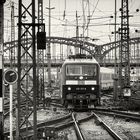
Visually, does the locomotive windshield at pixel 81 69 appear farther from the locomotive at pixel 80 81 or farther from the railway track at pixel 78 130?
the railway track at pixel 78 130

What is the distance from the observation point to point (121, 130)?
13.0 meters

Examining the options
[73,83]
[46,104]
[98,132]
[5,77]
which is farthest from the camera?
[46,104]

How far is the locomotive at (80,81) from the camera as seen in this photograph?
62.3 ft

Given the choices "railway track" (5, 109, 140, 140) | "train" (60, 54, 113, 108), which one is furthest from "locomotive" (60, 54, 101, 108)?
"railway track" (5, 109, 140, 140)

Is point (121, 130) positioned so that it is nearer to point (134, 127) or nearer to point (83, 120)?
point (134, 127)

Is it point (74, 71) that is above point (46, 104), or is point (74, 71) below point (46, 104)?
above

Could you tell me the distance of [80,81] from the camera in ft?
62.3

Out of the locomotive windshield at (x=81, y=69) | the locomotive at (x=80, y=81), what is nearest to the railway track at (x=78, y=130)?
the locomotive at (x=80, y=81)

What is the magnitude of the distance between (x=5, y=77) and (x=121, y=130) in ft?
19.4

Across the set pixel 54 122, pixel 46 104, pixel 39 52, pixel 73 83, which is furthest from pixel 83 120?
pixel 39 52

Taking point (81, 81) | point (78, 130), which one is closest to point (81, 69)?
point (81, 81)

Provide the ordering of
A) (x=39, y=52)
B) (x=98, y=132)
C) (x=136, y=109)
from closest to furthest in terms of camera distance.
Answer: (x=98, y=132), (x=136, y=109), (x=39, y=52)

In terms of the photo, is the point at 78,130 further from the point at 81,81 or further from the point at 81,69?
the point at 81,69

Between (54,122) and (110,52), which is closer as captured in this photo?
(54,122)
